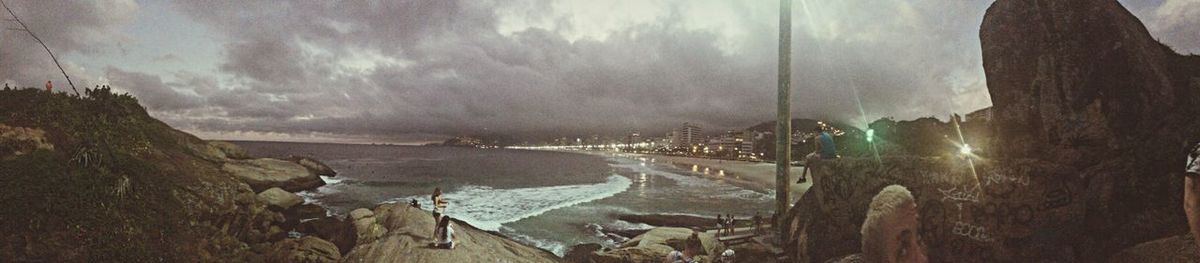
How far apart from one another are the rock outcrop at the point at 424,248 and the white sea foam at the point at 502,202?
1245 cm

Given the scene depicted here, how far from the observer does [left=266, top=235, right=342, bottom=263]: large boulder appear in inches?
457

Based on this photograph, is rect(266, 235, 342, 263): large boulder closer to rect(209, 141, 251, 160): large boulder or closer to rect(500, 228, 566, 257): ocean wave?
rect(500, 228, 566, 257): ocean wave

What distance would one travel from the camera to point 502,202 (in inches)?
1559

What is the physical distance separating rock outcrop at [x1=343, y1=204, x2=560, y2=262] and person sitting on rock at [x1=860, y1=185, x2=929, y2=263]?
10.8m

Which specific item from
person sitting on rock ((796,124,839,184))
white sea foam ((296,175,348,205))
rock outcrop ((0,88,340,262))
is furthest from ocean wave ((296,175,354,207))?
person sitting on rock ((796,124,839,184))

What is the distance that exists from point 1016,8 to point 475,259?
12.8 m

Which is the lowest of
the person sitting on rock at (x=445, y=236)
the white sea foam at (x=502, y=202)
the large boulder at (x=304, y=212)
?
the white sea foam at (x=502, y=202)

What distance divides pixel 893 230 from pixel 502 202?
1547 inches

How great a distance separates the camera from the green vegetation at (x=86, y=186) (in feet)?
22.9

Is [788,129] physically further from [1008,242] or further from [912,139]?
[1008,242]

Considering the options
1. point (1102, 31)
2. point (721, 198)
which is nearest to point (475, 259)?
point (1102, 31)

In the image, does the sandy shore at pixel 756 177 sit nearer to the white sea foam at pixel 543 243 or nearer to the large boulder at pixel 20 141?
the white sea foam at pixel 543 243

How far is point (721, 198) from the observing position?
4038 cm

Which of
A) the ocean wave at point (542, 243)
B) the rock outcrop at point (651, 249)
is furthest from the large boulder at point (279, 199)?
the rock outcrop at point (651, 249)
